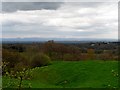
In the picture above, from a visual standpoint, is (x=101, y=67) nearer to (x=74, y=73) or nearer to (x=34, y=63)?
(x=74, y=73)

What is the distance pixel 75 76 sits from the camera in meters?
28.6

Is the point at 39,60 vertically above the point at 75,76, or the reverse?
the point at 39,60

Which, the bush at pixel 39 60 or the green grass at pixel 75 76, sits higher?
the bush at pixel 39 60

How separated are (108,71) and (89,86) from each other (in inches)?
277

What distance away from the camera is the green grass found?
24.1 m

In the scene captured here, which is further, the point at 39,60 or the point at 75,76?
the point at 39,60

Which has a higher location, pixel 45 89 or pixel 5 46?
pixel 5 46

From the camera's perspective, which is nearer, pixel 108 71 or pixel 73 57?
pixel 108 71

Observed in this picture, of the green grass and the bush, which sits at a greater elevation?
the bush

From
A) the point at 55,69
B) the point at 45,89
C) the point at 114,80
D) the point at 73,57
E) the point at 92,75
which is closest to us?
the point at 45,89

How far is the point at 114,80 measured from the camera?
24250mm

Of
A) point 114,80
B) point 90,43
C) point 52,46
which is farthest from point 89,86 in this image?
point 90,43

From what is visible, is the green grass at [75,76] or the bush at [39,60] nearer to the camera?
the green grass at [75,76]

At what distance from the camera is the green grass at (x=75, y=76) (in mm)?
24125
